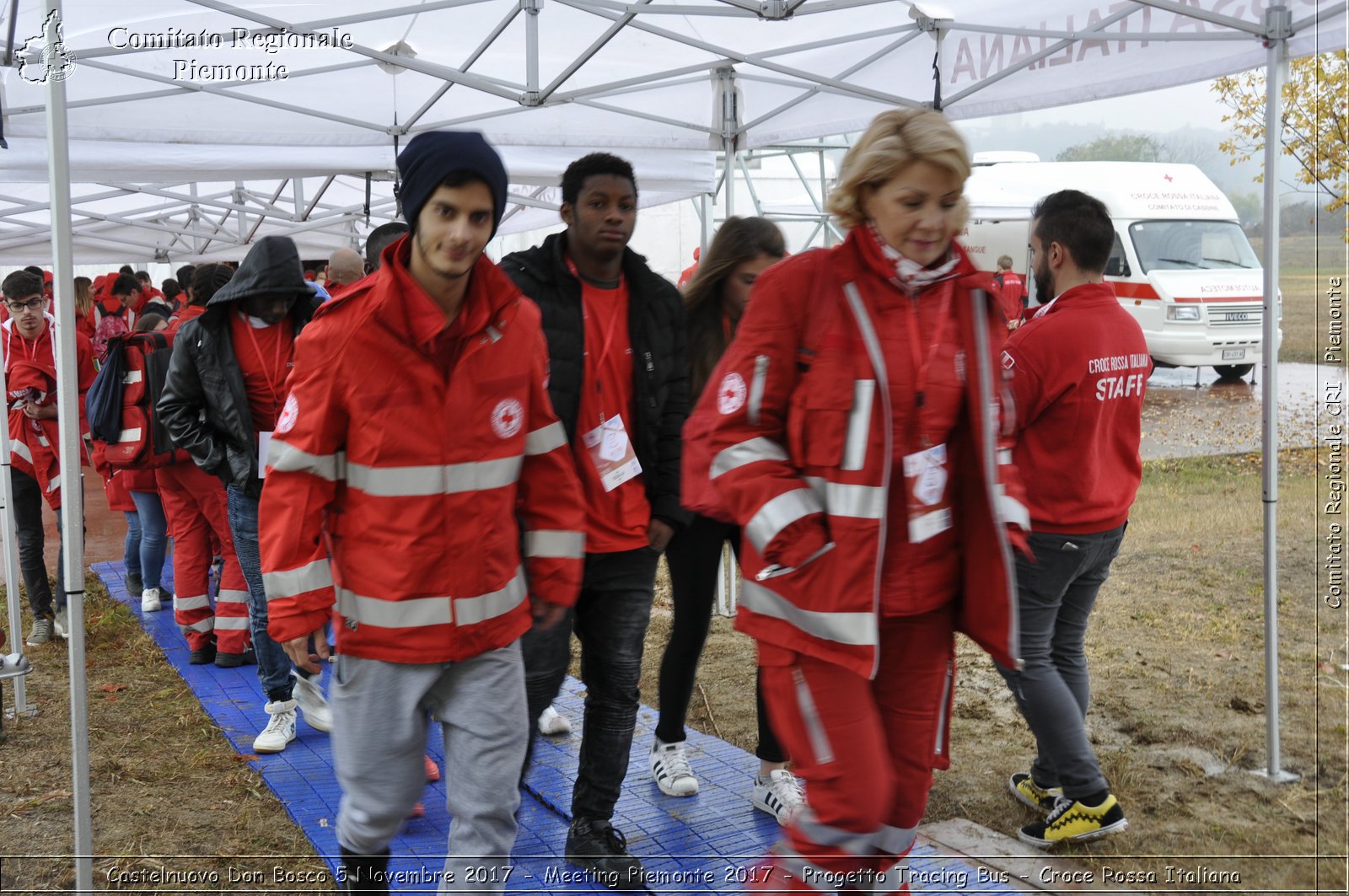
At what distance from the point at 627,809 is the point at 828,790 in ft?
6.21

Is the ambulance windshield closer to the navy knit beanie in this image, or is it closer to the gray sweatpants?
the navy knit beanie

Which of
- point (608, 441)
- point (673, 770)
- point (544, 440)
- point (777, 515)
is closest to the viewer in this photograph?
point (777, 515)

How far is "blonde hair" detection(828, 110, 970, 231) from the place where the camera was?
2508 millimetres

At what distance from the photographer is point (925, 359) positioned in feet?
8.39

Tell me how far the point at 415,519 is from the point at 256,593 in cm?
286

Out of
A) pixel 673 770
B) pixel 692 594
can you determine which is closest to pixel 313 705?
pixel 673 770

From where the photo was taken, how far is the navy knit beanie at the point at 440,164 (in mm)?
2588

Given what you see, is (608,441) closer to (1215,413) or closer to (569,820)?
(569,820)

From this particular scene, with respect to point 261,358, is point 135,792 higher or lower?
lower

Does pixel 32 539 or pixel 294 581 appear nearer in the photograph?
pixel 294 581

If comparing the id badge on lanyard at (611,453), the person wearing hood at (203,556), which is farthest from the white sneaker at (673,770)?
the person wearing hood at (203,556)

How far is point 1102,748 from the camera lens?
15.7 ft

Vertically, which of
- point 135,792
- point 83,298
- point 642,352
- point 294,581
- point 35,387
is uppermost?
point 83,298

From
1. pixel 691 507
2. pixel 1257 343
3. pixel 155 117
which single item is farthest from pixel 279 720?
pixel 1257 343
